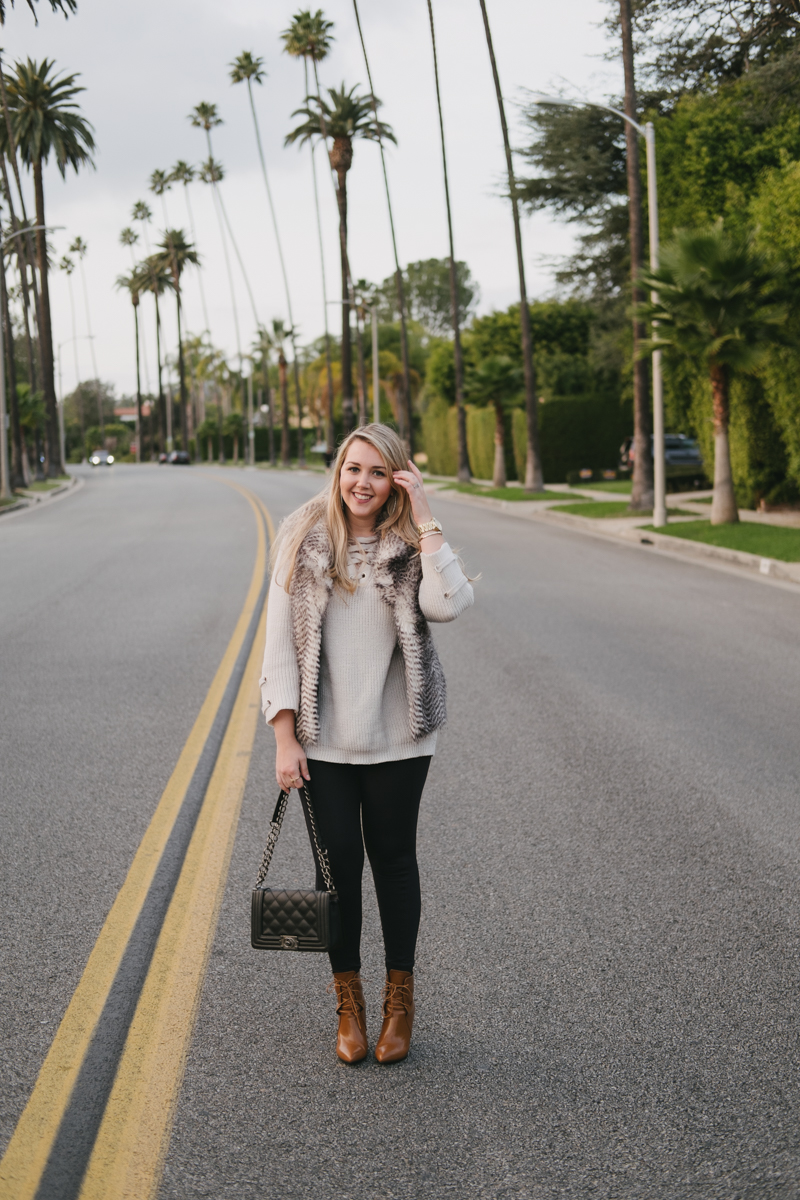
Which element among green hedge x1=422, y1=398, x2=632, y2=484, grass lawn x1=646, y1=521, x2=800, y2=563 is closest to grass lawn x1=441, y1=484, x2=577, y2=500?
green hedge x1=422, y1=398, x2=632, y2=484

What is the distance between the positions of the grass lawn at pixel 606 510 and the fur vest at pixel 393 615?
23137 millimetres

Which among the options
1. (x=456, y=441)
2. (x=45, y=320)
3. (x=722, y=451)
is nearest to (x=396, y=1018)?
(x=722, y=451)

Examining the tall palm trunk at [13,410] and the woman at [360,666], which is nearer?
the woman at [360,666]

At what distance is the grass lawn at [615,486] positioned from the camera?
36219mm

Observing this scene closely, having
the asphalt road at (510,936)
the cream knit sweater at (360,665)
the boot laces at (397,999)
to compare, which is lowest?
the asphalt road at (510,936)

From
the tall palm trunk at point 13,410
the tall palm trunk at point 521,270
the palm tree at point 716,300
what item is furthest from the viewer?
the tall palm trunk at point 13,410

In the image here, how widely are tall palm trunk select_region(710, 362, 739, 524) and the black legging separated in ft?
63.5

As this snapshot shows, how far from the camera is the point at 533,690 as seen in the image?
29.1 feet

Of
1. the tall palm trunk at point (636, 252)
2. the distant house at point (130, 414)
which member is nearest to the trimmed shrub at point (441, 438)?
the tall palm trunk at point (636, 252)

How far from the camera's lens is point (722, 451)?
866 inches

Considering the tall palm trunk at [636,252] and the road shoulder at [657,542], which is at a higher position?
the tall palm trunk at [636,252]

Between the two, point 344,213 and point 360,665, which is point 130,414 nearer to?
point 344,213

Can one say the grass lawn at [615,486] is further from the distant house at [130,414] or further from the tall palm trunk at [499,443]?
the distant house at [130,414]

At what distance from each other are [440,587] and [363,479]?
1.30 ft
